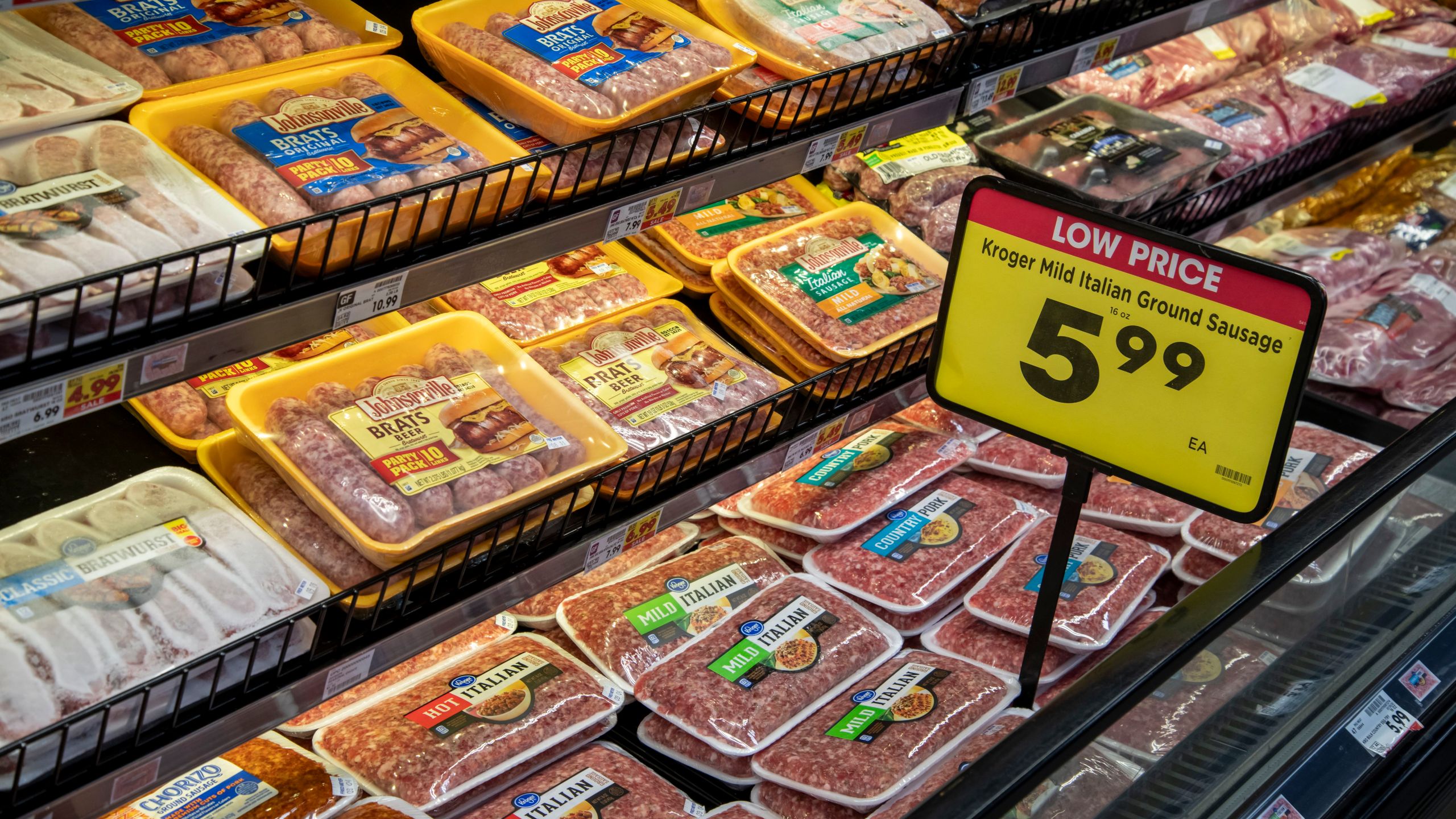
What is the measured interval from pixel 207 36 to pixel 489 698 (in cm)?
112

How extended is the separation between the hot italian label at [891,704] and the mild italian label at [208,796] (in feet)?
2.97

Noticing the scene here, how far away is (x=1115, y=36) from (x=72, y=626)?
7.06ft

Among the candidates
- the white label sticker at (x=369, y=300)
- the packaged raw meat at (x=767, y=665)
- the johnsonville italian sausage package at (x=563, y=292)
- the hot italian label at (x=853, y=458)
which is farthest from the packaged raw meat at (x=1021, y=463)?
the white label sticker at (x=369, y=300)

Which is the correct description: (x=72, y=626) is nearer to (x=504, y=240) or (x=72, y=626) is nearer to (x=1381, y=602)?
(x=504, y=240)

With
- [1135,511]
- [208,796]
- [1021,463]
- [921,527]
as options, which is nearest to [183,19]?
[208,796]

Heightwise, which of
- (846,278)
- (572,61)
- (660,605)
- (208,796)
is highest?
(572,61)

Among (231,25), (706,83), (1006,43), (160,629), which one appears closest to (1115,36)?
(1006,43)

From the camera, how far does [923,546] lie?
2525mm

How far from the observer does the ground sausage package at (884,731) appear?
203 centimetres

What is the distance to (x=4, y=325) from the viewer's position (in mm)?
1326

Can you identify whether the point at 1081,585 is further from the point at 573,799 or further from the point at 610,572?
the point at 573,799

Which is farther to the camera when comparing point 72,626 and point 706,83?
point 706,83

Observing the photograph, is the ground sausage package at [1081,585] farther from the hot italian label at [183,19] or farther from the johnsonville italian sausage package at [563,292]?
the hot italian label at [183,19]

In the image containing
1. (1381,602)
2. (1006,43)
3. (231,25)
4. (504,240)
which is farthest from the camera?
(1006,43)
